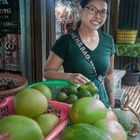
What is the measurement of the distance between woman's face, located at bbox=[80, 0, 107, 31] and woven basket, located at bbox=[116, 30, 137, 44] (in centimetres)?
309

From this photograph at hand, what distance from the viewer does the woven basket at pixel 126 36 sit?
4430 mm

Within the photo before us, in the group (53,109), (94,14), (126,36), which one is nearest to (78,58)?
(94,14)

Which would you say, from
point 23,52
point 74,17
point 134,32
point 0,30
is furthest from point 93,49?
point 134,32

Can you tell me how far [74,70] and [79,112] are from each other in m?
0.79

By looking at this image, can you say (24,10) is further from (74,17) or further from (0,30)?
(74,17)

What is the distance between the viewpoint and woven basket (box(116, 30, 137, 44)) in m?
4.43

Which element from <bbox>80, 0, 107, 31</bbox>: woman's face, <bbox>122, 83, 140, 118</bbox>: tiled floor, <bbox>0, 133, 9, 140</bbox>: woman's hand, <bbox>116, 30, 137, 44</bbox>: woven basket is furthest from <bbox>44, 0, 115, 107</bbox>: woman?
<bbox>116, 30, 137, 44</bbox>: woven basket

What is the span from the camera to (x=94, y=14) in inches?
56.5

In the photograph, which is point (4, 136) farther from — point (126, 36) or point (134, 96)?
point (126, 36)

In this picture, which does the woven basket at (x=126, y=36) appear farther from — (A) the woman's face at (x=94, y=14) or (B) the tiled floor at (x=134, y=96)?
(A) the woman's face at (x=94, y=14)

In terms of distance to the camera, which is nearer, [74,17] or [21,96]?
[21,96]

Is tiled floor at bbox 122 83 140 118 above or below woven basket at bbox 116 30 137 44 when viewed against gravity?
below

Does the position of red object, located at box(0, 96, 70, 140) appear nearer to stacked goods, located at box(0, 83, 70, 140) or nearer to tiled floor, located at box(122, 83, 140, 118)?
stacked goods, located at box(0, 83, 70, 140)

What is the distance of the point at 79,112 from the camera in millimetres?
729
